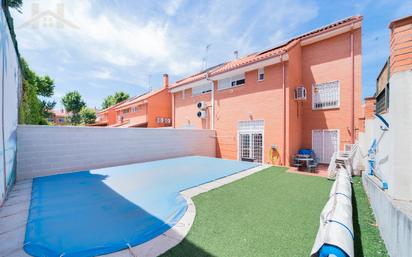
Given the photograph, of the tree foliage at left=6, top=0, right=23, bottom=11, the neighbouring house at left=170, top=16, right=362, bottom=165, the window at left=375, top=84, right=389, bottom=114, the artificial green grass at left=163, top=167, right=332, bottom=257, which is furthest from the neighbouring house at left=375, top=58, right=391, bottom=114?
the tree foliage at left=6, top=0, right=23, bottom=11

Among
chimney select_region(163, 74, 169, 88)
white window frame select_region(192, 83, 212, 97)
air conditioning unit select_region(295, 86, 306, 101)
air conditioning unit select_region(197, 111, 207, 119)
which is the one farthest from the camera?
chimney select_region(163, 74, 169, 88)

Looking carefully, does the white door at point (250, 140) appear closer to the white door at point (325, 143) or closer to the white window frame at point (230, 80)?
the white window frame at point (230, 80)

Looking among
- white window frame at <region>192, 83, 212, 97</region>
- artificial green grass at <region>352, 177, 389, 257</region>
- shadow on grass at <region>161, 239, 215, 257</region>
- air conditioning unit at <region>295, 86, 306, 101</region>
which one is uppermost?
white window frame at <region>192, 83, 212, 97</region>

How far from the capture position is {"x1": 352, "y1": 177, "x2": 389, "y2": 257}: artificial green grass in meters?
2.98

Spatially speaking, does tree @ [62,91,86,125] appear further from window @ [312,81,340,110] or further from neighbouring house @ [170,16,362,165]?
window @ [312,81,340,110]

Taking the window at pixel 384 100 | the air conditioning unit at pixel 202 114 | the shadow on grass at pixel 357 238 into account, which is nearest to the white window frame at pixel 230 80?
the air conditioning unit at pixel 202 114

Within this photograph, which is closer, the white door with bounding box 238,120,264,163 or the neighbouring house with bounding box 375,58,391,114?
the neighbouring house with bounding box 375,58,391,114

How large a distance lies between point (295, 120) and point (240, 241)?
10.5 m

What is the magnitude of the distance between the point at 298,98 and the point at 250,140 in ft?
14.1

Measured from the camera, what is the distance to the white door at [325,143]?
1131 cm

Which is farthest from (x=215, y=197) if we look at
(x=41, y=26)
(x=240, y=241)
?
(x=41, y=26)

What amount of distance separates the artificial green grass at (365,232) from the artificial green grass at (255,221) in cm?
70

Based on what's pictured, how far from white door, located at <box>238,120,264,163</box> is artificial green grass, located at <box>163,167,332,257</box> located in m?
5.92

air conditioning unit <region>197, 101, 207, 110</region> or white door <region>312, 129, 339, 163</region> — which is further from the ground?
air conditioning unit <region>197, 101, 207, 110</region>
